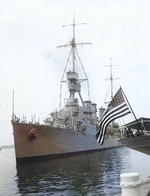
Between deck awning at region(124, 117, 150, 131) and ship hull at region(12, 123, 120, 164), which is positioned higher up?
deck awning at region(124, 117, 150, 131)

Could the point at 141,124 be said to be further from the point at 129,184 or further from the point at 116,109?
the point at 129,184

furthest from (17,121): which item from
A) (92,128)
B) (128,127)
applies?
(92,128)

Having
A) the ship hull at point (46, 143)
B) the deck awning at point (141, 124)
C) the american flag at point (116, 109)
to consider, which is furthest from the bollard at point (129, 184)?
the ship hull at point (46, 143)

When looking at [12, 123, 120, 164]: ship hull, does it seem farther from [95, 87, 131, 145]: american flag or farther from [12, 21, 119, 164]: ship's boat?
[95, 87, 131, 145]: american flag

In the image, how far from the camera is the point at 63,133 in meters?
30.0

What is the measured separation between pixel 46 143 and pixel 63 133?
382 cm

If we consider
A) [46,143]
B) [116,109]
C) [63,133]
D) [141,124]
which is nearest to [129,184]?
[116,109]

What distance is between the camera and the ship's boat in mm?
24375

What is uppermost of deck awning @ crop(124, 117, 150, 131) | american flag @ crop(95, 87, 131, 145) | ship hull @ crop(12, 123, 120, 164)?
american flag @ crop(95, 87, 131, 145)

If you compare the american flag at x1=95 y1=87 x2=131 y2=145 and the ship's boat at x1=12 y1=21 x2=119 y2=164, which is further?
the ship's boat at x1=12 y1=21 x2=119 y2=164

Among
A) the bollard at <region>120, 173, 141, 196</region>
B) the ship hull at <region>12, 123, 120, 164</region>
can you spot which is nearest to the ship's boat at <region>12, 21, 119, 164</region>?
the ship hull at <region>12, 123, 120, 164</region>

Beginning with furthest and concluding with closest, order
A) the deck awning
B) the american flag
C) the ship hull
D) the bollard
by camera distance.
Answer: the ship hull → the deck awning → the american flag → the bollard

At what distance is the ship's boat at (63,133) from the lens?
80.0 feet

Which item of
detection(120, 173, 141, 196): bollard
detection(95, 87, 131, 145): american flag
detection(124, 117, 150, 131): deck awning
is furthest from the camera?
detection(124, 117, 150, 131): deck awning
